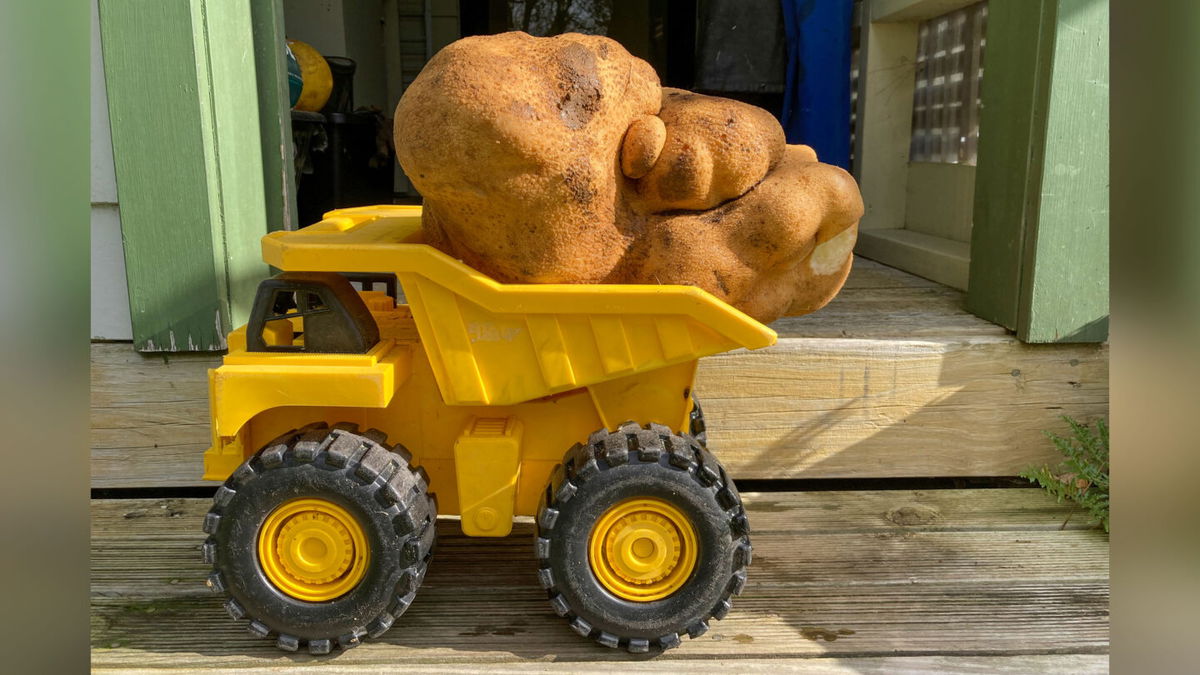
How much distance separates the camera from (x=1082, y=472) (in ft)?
7.44

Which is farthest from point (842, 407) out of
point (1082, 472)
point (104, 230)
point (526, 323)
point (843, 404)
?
point (104, 230)

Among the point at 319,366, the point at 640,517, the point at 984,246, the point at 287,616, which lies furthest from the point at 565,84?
the point at 984,246

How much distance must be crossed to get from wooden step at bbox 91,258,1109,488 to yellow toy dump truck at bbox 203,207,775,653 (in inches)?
29.3

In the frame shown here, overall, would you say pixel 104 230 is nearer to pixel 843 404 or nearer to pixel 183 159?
pixel 183 159

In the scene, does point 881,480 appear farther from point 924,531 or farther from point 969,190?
point 969,190

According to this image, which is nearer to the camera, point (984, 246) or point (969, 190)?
point (984, 246)

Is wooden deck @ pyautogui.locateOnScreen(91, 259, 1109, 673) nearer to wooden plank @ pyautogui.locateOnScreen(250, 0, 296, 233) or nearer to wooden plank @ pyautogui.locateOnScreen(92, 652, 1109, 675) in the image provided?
wooden plank @ pyautogui.locateOnScreen(92, 652, 1109, 675)

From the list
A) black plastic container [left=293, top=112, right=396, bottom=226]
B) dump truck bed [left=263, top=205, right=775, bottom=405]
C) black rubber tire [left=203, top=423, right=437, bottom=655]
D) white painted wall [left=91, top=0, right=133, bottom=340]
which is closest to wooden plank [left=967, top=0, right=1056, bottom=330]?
dump truck bed [left=263, top=205, right=775, bottom=405]

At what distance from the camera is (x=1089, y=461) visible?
2332 millimetres

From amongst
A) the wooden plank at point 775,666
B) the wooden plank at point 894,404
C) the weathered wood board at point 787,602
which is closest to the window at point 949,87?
the wooden plank at point 894,404

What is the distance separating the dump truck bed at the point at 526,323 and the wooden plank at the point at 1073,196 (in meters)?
1.20

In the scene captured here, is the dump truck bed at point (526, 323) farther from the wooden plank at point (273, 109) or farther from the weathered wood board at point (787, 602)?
the wooden plank at point (273, 109)
